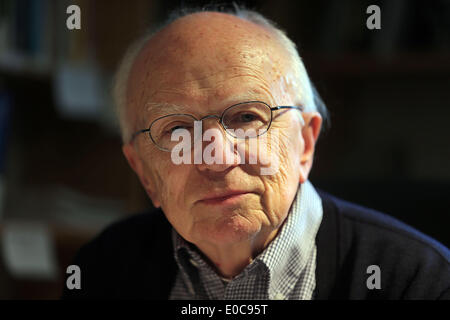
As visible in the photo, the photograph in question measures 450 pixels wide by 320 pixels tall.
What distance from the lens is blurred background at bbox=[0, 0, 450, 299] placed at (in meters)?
1.68

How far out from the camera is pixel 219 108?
2.63 feet

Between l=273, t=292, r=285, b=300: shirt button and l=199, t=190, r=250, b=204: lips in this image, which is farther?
l=273, t=292, r=285, b=300: shirt button

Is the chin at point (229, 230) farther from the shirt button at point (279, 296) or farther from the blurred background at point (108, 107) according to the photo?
the blurred background at point (108, 107)

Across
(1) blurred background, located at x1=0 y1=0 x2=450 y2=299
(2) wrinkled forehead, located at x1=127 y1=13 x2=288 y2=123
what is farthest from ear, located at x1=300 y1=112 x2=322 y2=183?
(1) blurred background, located at x1=0 y1=0 x2=450 y2=299

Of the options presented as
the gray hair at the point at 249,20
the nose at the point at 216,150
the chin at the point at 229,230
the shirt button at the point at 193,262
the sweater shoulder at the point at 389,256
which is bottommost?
the shirt button at the point at 193,262

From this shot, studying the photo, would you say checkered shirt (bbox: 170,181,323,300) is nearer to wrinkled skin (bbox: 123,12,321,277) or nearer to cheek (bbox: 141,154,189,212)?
wrinkled skin (bbox: 123,12,321,277)

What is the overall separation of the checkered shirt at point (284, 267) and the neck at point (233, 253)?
0.05 ft

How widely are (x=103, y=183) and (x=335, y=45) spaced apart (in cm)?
112

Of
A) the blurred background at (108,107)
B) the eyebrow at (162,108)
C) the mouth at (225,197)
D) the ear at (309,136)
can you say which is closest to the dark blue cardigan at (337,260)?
the ear at (309,136)

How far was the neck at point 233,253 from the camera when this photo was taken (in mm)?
871

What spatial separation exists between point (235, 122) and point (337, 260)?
0.31m

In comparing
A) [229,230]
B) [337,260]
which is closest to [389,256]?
[337,260]

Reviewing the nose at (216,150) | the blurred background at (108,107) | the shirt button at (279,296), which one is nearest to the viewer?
the nose at (216,150)

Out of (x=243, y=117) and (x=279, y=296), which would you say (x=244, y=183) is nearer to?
(x=243, y=117)
